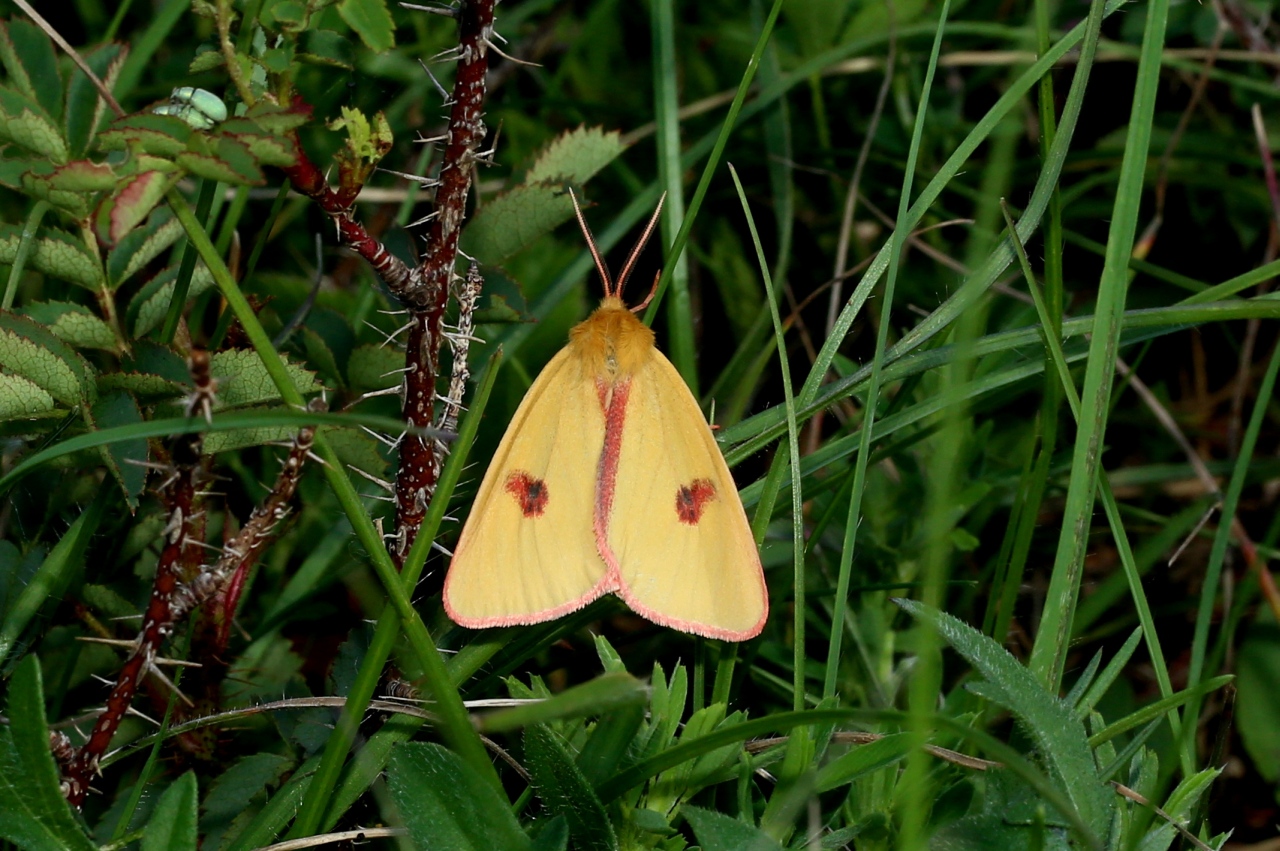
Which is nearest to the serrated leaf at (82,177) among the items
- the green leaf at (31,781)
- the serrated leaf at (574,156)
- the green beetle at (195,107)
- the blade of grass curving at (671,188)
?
the green beetle at (195,107)

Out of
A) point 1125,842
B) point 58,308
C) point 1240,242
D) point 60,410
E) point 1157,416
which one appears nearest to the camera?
point 1125,842

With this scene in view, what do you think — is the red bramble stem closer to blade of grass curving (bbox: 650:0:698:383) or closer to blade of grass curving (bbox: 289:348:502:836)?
blade of grass curving (bbox: 289:348:502:836)

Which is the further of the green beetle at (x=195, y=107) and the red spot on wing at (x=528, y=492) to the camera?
the red spot on wing at (x=528, y=492)

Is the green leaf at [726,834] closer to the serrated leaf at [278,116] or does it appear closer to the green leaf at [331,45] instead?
the serrated leaf at [278,116]

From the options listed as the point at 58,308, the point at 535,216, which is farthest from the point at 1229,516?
the point at 58,308

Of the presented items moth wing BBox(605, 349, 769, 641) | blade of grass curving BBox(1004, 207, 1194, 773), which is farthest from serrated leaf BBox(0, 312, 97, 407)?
blade of grass curving BBox(1004, 207, 1194, 773)

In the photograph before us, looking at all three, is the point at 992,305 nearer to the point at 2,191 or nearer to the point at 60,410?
the point at 60,410
